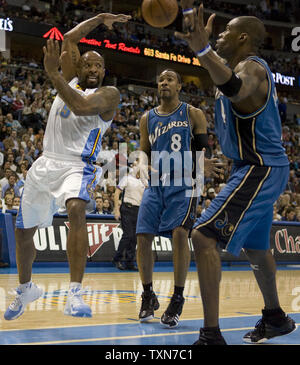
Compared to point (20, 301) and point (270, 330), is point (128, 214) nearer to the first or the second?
point (20, 301)

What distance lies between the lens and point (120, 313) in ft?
16.2

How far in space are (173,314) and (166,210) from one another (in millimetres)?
977

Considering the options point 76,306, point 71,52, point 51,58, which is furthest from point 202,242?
point 71,52

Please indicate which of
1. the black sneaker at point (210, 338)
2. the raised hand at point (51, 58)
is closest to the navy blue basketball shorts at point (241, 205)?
the black sneaker at point (210, 338)

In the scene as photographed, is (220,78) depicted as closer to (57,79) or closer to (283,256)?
(57,79)

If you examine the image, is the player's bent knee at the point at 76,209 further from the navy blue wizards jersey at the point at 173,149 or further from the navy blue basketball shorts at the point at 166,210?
the navy blue wizards jersey at the point at 173,149

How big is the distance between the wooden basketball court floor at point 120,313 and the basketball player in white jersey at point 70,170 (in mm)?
396

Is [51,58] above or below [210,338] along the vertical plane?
above

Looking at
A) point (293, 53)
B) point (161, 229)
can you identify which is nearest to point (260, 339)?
point (161, 229)

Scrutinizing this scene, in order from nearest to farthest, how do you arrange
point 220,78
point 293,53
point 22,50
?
point 220,78
point 22,50
point 293,53

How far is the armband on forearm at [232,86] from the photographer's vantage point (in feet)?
10.2

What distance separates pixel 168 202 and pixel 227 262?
7407mm

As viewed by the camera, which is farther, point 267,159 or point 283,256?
point 283,256
